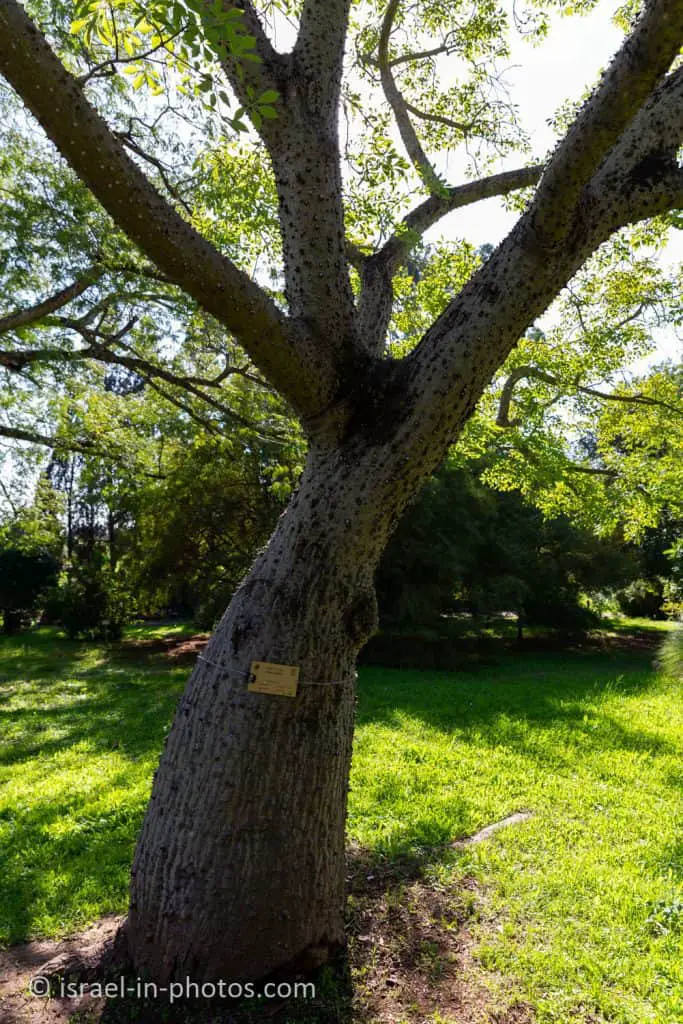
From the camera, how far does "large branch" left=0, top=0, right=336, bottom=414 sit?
182cm

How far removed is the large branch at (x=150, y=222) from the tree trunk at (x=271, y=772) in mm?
449

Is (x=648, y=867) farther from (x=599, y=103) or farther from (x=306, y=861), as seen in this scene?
(x=599, y=103)

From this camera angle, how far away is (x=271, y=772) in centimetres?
247

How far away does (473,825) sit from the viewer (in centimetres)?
415

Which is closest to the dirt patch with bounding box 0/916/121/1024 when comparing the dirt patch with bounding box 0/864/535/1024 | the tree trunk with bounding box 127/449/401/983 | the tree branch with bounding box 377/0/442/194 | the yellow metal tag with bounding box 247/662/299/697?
the dirt patch with bounding box 0/864/535/1024

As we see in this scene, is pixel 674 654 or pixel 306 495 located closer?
pixel 306 495

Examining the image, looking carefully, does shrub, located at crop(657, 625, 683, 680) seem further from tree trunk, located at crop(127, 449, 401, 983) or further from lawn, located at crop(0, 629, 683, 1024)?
tree trunk, located at crop(127, 449, 401, 983)

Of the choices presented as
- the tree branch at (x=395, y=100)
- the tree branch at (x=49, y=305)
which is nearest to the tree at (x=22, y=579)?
the tree branch at (x=49, y=305)

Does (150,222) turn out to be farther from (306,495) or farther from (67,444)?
(67,444)

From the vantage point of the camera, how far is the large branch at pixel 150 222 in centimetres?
182

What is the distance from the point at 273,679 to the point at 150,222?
5.73 ft

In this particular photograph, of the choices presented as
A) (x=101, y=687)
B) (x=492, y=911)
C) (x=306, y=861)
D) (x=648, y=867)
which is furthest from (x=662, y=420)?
(x=101, y=687)

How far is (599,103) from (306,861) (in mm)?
2981

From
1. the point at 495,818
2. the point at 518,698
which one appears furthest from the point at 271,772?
the point at 518,698
